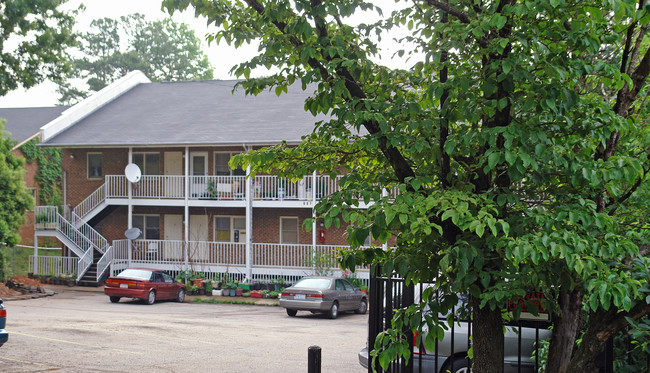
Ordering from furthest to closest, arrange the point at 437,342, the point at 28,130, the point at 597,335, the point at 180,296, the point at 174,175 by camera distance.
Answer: the point at 28,130 → the point at 174,175 → the point at 180,296 → the point at 437,342 → the point at 597,335

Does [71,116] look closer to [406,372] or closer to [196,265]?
[196,265]

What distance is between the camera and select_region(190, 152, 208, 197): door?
28.4 meters

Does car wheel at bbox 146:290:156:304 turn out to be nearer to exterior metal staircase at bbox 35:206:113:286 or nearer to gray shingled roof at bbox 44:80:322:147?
exterior metal staircase at bbox 35:206:113:286

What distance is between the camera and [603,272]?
12.9ft

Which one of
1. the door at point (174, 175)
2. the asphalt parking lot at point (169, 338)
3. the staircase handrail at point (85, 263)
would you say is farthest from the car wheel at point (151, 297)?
the staircase handrail at point (85, 263)

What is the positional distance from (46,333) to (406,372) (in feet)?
36.3

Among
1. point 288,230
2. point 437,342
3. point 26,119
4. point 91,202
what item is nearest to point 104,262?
point 91,202

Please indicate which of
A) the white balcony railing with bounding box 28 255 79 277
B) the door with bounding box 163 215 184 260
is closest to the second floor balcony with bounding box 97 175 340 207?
the door with bounding box 163 215 184 260

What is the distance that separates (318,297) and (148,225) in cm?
1355

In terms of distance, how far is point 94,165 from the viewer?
3153cm

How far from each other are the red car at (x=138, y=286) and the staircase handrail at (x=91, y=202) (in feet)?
21.4

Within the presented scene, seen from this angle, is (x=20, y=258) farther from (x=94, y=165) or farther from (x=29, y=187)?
(x=94, y=165)

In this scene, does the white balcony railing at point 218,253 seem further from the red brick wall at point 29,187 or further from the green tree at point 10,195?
the red brick wall at point 29,187

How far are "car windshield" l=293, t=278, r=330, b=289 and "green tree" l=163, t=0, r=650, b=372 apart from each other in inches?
611
